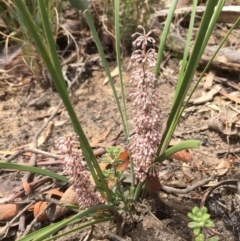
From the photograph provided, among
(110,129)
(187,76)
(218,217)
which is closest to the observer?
(187,76)

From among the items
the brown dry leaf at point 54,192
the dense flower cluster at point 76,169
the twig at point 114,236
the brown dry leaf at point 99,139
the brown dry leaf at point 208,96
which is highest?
the dense flower cluster at point 76,169

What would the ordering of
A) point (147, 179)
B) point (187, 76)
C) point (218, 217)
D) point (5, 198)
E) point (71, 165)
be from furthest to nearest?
point (5, 198) → point (218, 217) → point (147, 179) → point (71, 165) → point (187, 76)

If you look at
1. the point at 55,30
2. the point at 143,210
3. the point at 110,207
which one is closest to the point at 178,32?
the point at 55,30

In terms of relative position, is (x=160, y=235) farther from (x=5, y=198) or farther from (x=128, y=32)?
(x=128, y=32)

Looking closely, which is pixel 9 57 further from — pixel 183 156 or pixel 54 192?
pixel 183 156

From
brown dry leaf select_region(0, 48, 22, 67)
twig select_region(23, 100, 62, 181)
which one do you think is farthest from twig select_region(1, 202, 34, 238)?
brown dry leaf select_region(0, 48, 22, 67)

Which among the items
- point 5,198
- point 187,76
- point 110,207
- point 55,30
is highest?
point 187,76

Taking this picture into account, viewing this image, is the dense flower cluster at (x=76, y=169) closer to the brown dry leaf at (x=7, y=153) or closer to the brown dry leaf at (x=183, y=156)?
the brown dry leaf at (x=183, y=156)

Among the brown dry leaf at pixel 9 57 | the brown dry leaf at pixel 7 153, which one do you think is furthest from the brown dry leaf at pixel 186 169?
the brown dry leaf at pixel 9 57

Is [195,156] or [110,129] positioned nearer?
[195,156]
